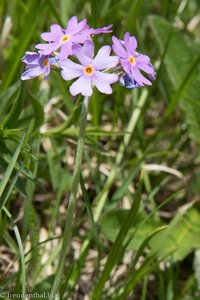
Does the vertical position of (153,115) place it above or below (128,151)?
above

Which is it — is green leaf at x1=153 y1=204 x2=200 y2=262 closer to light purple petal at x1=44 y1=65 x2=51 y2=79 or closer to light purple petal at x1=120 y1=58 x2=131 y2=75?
light purple petal at x1=120 y1=58 x2=131 y2=75

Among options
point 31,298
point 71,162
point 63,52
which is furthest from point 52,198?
point 63,52

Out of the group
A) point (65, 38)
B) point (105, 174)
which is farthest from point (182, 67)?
point (65, 38)

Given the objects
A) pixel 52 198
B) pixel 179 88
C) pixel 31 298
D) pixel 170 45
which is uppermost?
pixel 170 45

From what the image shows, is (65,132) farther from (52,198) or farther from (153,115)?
(153,115)

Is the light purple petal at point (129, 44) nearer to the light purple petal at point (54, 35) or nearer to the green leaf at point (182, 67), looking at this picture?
the light purple petal at point (54, 35)

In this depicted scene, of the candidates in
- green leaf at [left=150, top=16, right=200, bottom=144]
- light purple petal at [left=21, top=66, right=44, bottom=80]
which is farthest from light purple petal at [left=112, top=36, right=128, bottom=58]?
green leaf at [left=150, top=16, right=200, bottom=144]

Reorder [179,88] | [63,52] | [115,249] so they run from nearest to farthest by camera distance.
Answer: [63,52] < [115,249] < [179,88]
